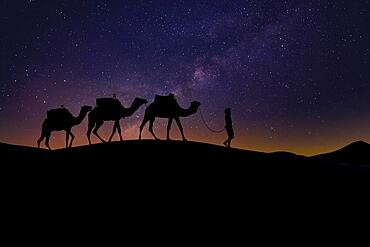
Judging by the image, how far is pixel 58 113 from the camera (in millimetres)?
19359

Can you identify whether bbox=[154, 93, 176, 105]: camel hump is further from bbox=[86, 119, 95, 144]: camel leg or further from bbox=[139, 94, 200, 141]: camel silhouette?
bbox=[86, 119, 95, 144]: camel leg

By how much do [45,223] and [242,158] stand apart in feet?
26.7

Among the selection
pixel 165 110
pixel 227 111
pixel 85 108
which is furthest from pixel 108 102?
pixel 227 111

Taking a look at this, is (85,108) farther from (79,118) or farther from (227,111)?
(227,111)

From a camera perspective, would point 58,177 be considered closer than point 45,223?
No

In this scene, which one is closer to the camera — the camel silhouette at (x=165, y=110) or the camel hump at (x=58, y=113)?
the camel silhouette at (x=165, y=110)

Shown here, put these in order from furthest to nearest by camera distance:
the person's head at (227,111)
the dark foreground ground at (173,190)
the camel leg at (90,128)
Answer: the person's head at (227,111) < the camel leg at (90,128) < the dark foreground ground at (173,190)

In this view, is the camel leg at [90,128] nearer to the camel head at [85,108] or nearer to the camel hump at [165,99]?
the camel head at [85,108]

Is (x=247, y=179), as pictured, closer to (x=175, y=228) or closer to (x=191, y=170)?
(x=191, y=170)

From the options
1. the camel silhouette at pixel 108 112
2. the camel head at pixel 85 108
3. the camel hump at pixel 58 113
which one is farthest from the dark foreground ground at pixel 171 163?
the camel head at pixel 85 108

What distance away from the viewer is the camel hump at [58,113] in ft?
63.5

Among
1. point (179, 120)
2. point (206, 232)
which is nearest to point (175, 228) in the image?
point (206, 232)

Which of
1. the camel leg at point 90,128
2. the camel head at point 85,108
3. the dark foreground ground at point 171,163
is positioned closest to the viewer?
the dark foreground ground at point 171,163

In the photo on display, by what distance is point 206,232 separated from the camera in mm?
10242
